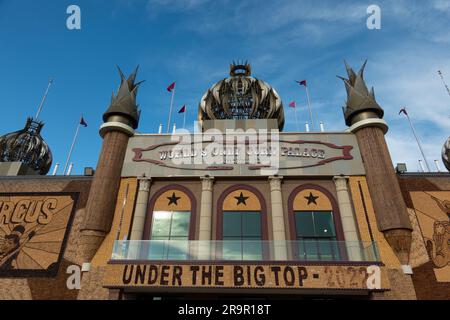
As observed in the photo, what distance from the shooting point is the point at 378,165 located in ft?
71.8

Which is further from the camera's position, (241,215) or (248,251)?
(241,215)

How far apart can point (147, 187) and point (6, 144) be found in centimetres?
2066

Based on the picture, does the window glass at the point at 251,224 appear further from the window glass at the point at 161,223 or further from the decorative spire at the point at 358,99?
the decorative spire at the point at 358,99

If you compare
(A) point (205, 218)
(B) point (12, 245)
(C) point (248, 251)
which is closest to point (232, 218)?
(A) point (205, 218)

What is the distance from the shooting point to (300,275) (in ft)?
56.6

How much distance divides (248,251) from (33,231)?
15490 millimetres

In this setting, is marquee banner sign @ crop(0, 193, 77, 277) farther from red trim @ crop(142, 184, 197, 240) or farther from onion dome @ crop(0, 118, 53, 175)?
onion dome @ crop(0, 118, 53, 175)

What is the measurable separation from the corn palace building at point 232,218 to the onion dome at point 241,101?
199 centimetres

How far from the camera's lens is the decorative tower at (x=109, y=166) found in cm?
2038

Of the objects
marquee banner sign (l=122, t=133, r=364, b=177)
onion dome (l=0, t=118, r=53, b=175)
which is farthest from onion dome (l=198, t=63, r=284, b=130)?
onion dome (l=0, t=118, r=53, b=175)

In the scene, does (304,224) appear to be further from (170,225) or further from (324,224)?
(170,225)

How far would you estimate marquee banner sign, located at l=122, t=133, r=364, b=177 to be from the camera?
22.8 metres

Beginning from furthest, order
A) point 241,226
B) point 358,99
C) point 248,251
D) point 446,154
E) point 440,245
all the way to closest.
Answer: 1. point 446,154
2. point 358,99
3. point 241,226
4. point 440,245
5. point 248,251
